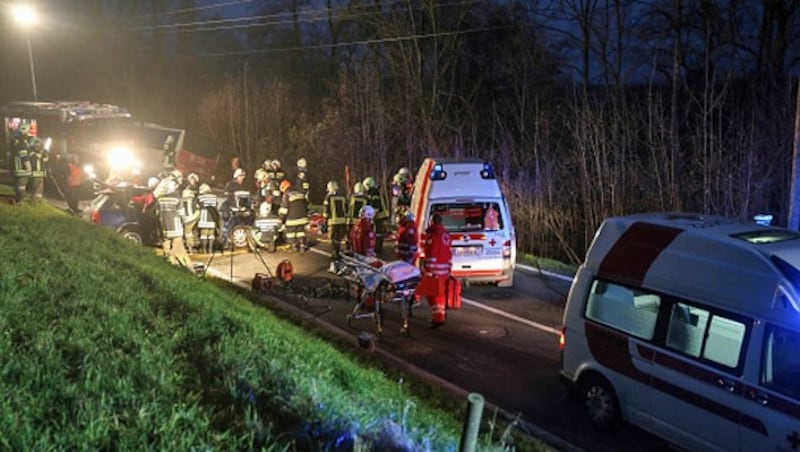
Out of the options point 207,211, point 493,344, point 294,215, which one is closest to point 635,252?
point 493,344

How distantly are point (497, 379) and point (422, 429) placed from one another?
3656mm

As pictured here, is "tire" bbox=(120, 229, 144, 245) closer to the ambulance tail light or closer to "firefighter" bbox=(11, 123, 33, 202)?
"firefighter" bbox=(11, 123, 33, 202)

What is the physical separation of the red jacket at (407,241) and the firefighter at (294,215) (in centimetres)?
486

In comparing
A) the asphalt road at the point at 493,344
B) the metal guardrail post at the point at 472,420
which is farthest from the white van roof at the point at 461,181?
the metal guardrail post at the point at 472,420

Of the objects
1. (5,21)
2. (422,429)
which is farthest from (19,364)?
(5,21)

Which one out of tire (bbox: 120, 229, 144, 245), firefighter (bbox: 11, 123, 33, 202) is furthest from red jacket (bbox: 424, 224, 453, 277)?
firefighter (bbox: 11, 123, 33, 202)

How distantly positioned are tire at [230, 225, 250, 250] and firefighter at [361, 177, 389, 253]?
2.94m

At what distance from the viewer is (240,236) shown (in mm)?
15555

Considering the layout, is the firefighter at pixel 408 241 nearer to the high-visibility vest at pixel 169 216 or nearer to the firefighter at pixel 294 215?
the firefighter at pixel 294 215

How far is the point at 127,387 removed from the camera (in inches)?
153

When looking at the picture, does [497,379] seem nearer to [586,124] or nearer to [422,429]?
[422,429]

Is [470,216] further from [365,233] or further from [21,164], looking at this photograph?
[21,164]

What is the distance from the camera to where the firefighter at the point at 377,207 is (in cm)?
1436

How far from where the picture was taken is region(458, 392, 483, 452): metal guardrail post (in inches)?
120
